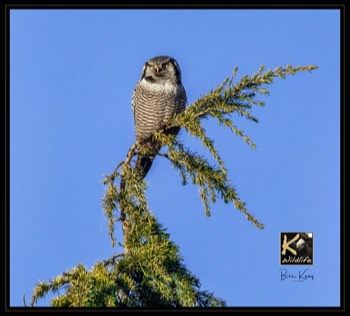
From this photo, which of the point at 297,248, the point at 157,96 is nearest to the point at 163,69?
the point at 157,96

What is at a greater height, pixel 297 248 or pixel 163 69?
pixel 163 69

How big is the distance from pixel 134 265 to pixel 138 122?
2234 millimetres

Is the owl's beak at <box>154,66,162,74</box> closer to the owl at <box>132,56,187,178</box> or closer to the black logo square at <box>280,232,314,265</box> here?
the owl at <box>132,56,187,178</box>

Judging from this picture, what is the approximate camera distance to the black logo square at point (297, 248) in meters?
3.11

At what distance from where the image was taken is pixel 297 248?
3135mm

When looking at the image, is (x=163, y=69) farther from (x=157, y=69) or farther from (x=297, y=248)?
(x=297, y=248)

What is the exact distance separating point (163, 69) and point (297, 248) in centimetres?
207

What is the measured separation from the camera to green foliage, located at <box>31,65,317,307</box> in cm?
259

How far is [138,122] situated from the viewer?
4.81m

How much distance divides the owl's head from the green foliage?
176cm
